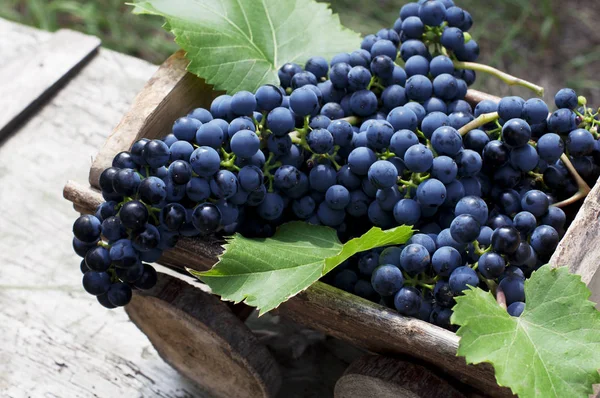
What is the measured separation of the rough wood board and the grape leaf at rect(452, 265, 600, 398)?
1.86ft

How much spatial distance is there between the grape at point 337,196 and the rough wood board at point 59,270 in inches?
17.2

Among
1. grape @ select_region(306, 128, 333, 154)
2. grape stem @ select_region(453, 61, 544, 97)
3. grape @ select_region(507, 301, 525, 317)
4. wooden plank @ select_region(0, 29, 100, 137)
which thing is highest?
grape stem @ select_region(453, 61, 544, 97)

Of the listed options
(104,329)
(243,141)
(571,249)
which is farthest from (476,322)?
(104,329)

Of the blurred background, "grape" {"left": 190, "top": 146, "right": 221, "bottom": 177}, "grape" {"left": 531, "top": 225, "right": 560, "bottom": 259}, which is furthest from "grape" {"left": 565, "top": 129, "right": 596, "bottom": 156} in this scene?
the blurred background

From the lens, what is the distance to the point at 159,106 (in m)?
1.01

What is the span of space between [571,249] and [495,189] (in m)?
0.14

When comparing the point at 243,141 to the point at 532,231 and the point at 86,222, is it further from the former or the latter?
the point at 532,231

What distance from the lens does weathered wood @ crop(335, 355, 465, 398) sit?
2.76 feet

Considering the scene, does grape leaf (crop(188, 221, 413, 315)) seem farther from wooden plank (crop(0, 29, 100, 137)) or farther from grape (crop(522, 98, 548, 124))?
wooden plank (crop(0, 29, 100, 137))

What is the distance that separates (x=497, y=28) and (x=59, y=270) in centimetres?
172

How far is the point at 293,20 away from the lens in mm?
1142

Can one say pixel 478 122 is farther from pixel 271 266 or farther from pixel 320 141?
pixel 271 266

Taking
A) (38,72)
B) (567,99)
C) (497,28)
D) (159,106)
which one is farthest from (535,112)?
(497,28)

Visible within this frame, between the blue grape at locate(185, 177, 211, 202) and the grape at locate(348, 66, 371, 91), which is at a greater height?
the grape at locate(348, 66, 371, 91)
